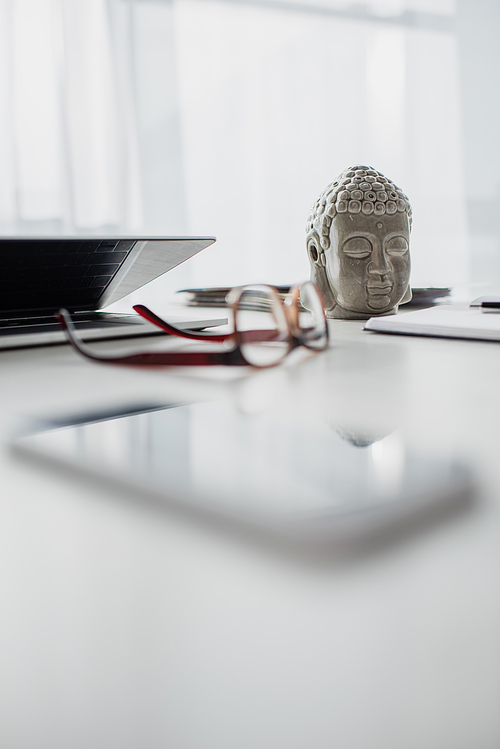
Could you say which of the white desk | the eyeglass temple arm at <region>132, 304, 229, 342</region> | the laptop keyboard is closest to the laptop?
the laptop keyboard

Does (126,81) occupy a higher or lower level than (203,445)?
higher

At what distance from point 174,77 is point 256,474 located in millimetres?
2297

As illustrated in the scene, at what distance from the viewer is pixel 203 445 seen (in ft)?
0.99

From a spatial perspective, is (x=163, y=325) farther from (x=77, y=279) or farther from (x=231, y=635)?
(x=231, y=635)

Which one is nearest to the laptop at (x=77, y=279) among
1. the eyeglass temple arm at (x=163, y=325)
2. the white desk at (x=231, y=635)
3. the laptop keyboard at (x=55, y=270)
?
the laptop keyboard at (x=55, y=270)

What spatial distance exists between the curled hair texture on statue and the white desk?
2.19 ft

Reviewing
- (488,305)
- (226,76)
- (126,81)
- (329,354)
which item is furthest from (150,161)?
(329,354)

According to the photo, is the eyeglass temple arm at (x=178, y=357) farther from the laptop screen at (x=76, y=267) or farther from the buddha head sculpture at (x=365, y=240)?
the buddha head sculpture at (x=365, y=240)

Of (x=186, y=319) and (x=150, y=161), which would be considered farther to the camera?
(x=150, y=161)

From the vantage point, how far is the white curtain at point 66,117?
1.95 meters

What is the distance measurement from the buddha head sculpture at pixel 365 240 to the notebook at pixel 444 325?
0.10 m

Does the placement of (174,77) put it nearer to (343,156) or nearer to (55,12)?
(55,12)

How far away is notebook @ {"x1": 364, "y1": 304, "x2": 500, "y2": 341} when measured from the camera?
2.19 ft

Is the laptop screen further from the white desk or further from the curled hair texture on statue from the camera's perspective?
the white desk
